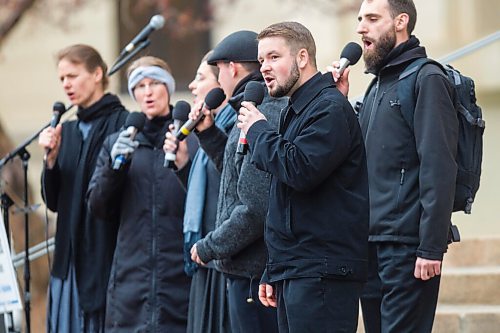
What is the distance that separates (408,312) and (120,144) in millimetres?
1907

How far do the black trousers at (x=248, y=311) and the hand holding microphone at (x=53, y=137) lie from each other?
1.80 meters

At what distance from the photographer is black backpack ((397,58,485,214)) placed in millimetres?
5289

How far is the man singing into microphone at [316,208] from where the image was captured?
15.3 ft

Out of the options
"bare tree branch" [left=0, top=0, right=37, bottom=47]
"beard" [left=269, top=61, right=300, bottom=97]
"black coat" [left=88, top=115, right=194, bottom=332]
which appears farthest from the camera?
"bare tree branch" [left=0, top=0, right=37, bottom=47]

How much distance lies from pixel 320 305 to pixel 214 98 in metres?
1.44

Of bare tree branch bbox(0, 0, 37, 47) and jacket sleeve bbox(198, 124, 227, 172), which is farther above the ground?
bare tree branch bbox(0, 0, 37, 47)

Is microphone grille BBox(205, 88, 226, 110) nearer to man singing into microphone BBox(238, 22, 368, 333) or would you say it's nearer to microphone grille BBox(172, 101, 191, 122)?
microphone grille BBox(172, 101, 191, 122)

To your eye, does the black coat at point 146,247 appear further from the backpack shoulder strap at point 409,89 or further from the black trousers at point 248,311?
the backpack shoulder strap at point 409,89

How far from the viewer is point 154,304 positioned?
6.49 meters

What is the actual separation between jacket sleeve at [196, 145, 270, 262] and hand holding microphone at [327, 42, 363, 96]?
527 millimetres

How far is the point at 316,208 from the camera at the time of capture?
4715mm

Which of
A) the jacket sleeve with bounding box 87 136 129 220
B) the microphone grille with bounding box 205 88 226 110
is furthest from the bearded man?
the jacket sleeve with bounding box 87 136 129 220

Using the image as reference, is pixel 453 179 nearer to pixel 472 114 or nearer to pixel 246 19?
pixel 472 114

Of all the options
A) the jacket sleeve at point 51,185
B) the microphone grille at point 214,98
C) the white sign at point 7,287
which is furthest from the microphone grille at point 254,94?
the jacket sleeve at point 51,185
